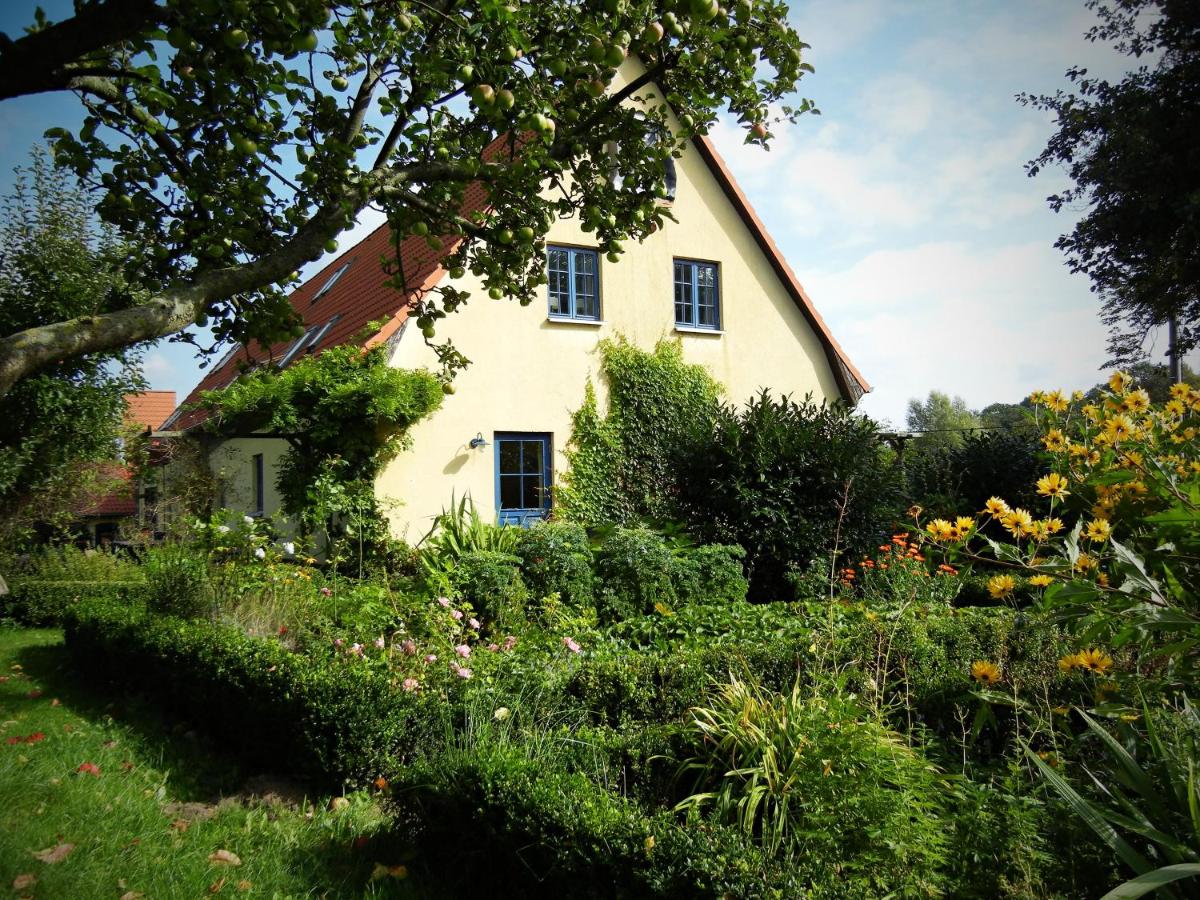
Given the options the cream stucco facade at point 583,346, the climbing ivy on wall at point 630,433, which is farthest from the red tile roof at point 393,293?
the climbing ivy on wall at point 630,433

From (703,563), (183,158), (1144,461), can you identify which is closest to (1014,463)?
(703,563)

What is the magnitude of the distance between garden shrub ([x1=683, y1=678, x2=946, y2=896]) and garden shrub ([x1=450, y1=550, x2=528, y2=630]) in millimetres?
3744

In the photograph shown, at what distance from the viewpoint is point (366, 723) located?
421cm

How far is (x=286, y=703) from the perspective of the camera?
177 inches

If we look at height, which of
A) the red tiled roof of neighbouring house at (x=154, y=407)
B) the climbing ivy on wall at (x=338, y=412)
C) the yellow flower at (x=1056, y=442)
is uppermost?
the red tiled roof of neighbouring house at (x=154, y=407)

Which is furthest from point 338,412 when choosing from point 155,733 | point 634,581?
point 155,733

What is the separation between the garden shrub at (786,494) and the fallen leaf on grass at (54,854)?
25.0 feet

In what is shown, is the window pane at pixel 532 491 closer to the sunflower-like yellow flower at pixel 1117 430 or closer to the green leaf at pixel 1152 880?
the sunflower-like yellow flower at pixel 1117 430

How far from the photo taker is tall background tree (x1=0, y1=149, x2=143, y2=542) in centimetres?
1080

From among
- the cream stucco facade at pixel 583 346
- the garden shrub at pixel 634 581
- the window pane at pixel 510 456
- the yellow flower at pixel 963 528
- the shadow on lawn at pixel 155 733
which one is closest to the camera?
the yellow flower at pixel 963 528

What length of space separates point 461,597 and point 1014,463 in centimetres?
1066

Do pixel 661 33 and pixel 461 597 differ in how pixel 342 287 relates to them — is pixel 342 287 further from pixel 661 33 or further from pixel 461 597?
pixel 661 33

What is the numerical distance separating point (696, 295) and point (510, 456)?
196 inches

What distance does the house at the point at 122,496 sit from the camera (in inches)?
520
